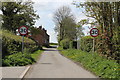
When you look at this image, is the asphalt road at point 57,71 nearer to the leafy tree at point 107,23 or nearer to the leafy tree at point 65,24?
the leafy tree at point 107,23

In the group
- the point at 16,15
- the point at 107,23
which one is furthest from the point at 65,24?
the point at 107,23

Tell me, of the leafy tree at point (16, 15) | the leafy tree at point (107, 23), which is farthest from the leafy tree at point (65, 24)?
the leafy tree at point (107, 23)

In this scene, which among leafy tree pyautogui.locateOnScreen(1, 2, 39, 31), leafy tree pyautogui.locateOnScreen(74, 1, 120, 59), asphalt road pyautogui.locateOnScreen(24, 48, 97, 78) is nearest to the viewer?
asphalt road pyautogui.locateOnScreen(24, 48, 97, 78)

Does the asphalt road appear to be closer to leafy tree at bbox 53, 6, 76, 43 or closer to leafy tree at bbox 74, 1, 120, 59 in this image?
leafy tree at bbox 74, 1, 120, 59

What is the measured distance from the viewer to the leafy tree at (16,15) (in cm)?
4550

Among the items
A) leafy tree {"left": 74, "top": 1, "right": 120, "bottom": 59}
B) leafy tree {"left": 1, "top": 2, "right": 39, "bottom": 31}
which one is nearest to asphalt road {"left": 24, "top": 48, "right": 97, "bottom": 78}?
leafy tree {"left": 74, "top": 1, "right": 120, "bottom": 59}

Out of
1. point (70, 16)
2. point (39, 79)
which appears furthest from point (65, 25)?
point (39, 79)

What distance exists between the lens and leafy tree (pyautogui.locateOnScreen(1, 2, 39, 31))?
45500mm

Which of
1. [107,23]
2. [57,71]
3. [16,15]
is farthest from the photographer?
[16,15]

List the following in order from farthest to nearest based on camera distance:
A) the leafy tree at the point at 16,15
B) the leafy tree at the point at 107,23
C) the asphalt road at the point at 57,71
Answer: the leafy tree at the point at 16,15
the leafy tree at the point at 107,23
the asphalt road at the point at 57,71

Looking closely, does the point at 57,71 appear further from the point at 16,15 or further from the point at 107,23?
the point at 16,15

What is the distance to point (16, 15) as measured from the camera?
45.8 meters

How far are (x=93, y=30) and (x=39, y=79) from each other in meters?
7.98

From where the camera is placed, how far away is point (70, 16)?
5950cm
